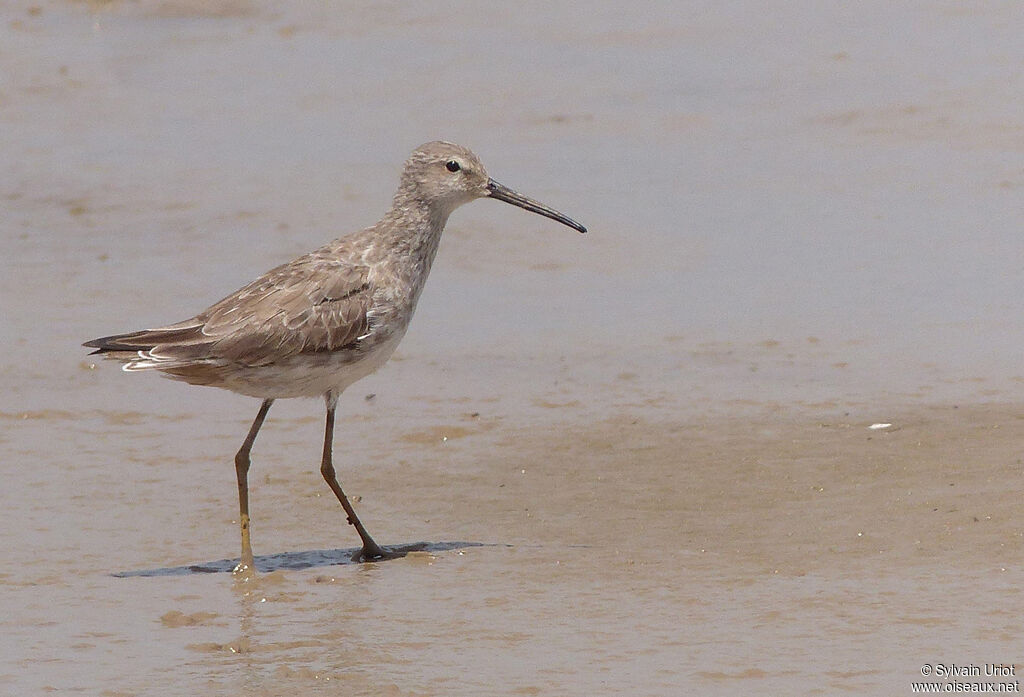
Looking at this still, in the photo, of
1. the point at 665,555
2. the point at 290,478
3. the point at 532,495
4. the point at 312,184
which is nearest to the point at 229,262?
the point at 312,184

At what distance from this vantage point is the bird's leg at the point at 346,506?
782 centimetres

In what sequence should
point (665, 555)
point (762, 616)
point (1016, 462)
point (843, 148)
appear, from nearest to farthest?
point (762, 616) → point (665, 555) → point (1016, 462) → point (843, 148)

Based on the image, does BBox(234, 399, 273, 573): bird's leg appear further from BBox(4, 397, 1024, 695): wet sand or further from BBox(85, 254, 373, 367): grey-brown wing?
BBox(85, 254, 373, 367): grey-brown wing

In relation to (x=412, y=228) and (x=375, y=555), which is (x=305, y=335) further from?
(x=375, y=555)

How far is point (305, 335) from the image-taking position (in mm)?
7977

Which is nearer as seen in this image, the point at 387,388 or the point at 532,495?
the point at 532,495

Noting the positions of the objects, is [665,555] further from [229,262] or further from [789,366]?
[229,262]

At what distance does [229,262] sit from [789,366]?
416 cm

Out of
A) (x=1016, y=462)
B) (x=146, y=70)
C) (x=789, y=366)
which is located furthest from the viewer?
(x=146, y=70)

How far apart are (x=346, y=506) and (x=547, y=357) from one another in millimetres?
2880

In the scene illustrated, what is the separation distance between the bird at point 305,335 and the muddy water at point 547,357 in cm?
64

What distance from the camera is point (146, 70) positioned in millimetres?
16562

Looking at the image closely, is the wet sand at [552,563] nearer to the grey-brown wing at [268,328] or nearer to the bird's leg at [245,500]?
the bird's leg at [245,500]

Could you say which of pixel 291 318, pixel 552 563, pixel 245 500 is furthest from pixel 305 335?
pixel 552 563
